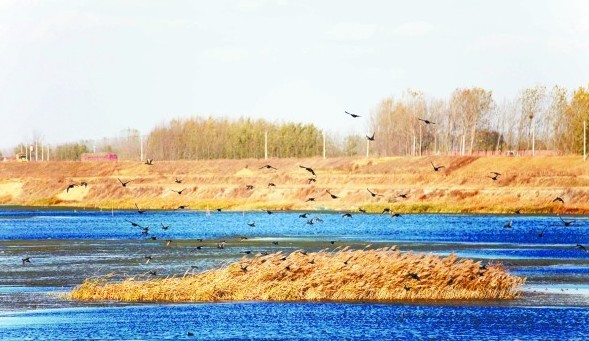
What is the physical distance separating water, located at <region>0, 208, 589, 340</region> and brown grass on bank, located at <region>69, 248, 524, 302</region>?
111cm

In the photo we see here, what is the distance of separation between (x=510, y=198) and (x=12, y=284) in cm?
8001

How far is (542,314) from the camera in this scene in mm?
43469

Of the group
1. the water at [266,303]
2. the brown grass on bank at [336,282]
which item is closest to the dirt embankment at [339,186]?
the water at [266,303]

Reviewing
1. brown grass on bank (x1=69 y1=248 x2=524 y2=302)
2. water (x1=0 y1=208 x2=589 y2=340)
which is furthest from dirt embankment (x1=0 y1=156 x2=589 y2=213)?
brown grass on bank (x1=69 y1=248 x2=524 y2=302)

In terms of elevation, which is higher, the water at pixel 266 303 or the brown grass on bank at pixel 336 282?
the brown grass on bank at pixel 336 282

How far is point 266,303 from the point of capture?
46.7 metres

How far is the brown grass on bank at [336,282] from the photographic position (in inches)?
1866

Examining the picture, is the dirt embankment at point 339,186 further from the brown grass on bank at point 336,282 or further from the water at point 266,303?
the brown grass on bank at point 336,282

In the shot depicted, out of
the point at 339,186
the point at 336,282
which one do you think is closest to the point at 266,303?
the point at 336,282

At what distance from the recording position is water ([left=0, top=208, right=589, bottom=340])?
4003 cm

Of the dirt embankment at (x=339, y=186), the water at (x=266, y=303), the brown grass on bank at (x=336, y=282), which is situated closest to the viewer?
the water at (x=266, y=303)

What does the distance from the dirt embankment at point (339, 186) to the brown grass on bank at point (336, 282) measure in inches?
2962

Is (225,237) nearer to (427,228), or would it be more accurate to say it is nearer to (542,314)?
(427,228)

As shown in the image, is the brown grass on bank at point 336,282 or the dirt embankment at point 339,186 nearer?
the brown grass on bank at point 336,282
